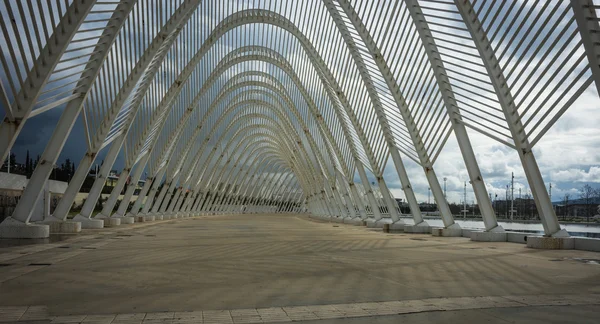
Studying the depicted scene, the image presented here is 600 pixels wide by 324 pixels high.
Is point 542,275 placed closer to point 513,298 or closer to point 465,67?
point 513,298

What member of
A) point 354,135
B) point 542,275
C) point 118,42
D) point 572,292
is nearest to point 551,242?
point 542,275

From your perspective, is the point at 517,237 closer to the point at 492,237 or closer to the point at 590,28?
the point at 492,237

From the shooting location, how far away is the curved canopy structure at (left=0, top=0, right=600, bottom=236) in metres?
14.1

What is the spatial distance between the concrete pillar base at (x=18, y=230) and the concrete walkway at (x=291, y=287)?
3744mm

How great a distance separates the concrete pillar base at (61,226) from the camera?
20.9 meters

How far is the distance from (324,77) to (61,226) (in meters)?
19.5

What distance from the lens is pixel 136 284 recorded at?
7.89 metres

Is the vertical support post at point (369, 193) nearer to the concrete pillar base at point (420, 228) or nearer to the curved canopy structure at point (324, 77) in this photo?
the curved canopy structure at point (324, 77)

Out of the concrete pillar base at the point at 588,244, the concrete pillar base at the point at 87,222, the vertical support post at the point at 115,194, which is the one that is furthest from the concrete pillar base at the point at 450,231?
the vertical support post at the point at 115,194

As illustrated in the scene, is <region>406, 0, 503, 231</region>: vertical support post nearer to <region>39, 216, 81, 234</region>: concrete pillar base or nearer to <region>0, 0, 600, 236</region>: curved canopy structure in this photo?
<region>0, 0, 600, 236</region>: curved canopy structure

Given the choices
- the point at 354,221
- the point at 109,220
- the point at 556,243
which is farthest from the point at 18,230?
the point at 354,221

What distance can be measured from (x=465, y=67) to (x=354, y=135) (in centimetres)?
1747

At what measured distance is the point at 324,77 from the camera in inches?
1401

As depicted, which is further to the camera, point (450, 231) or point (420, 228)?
point (420, 228)
